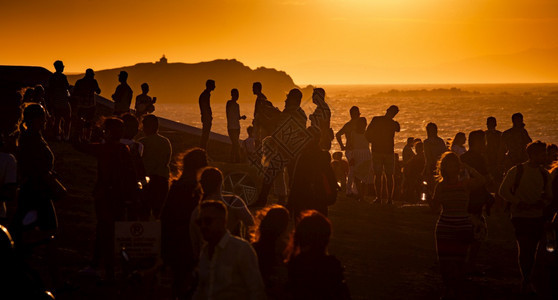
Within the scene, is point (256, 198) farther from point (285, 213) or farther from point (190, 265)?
point (285, 213)

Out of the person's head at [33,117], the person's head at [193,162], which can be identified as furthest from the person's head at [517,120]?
the person's head at [33,117]

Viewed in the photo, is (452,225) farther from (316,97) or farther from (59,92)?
(59,92)

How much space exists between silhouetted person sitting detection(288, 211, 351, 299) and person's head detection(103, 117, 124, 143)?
3385 mm

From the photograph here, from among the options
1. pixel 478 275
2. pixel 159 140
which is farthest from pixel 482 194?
pixel 159 140

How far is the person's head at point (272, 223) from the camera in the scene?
20.5 feet

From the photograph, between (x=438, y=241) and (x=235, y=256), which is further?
(x=438, y=241)

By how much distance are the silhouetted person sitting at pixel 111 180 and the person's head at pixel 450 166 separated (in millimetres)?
2994

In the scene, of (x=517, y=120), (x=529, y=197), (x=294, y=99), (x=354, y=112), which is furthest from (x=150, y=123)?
(x=517, y=120)

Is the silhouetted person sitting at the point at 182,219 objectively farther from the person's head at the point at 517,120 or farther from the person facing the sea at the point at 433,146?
the person's head at the point at 517,120

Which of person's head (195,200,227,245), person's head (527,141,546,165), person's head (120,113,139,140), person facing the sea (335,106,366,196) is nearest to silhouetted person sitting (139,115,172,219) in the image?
person's head (120,113,139,140)

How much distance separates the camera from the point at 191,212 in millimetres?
7758

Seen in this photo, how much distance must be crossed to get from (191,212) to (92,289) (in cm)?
178

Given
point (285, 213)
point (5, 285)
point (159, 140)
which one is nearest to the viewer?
point (5, 285)

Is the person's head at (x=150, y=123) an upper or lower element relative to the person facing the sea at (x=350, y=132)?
upper
